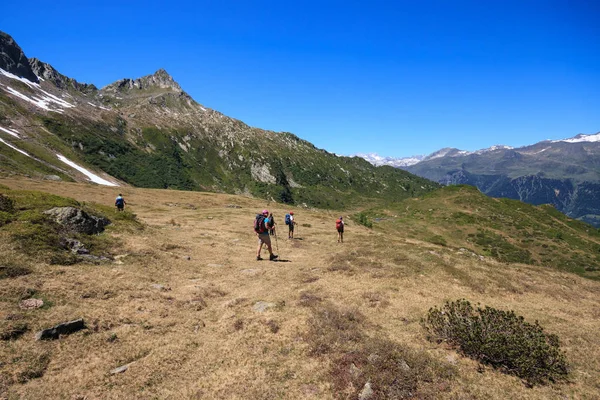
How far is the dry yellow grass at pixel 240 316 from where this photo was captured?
9188mm

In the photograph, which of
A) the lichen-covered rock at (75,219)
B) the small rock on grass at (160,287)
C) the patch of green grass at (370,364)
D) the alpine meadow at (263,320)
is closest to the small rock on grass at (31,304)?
the alpine meadow at (263,320)

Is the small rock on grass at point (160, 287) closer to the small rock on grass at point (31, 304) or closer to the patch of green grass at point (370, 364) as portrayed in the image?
the small rock on grass at point (31, 304)

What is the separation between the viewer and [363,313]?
1457cm

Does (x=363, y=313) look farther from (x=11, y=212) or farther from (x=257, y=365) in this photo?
(x=11, y=212)

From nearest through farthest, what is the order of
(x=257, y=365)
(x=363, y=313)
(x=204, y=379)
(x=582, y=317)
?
(x=204, y=379) < (x=257, y=365) < (x=363, y=313) < (x=582, y=317)

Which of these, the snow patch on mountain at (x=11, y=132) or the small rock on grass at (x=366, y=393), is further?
the snow patch on mountain at (x=11, y=132)

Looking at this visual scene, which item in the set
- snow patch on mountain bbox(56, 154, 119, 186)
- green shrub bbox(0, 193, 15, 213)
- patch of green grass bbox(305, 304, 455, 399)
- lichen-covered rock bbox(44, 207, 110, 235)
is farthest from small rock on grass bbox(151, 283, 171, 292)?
snow patch on mountain bbox(56, 154, 119, 186)

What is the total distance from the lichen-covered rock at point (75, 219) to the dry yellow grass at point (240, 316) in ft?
8.40

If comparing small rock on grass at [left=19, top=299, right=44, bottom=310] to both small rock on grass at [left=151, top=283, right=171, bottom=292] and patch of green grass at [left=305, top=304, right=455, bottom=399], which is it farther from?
patch of green grass at [left=305, top=304, right=455, bottom=399]

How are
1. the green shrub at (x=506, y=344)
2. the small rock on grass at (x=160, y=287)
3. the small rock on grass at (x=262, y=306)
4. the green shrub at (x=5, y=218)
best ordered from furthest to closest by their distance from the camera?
the green shrub at (x=5, y=218) → the small rock on grass at (x=160, y=287) → the small rock on grass at (x=262, y=306) → the green shrub at (x=506, y=344)

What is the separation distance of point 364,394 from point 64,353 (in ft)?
31.2

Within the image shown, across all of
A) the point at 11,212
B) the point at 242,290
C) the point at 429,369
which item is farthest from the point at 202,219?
the point at 429,369

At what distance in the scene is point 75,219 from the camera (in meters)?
21.8

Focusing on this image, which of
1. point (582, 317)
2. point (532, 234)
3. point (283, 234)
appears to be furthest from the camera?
point (532, 234)
